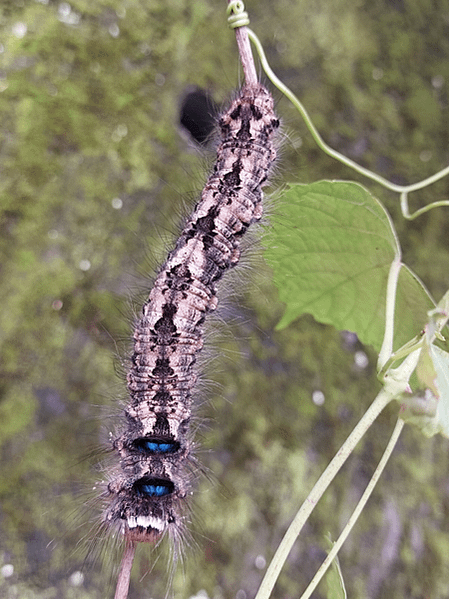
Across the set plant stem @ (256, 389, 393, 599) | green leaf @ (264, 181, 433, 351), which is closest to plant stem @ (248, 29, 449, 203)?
green leaf @ (264, 181, 433, 351)

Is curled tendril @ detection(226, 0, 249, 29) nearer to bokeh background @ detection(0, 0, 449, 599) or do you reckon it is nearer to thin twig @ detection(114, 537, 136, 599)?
bokeh background @ detection(0, 0, 449, 599)

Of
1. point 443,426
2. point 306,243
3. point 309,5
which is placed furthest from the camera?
point 309,5

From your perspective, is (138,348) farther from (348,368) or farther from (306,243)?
(348,368)

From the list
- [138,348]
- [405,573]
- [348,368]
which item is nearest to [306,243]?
[138,348]

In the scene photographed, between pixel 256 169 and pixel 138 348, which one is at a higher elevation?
pixel 256 169

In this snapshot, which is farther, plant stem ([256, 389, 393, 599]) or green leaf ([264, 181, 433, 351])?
green leaf ([264, 181, 433, 351])

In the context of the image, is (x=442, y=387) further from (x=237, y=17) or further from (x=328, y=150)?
(x=237, y=17)

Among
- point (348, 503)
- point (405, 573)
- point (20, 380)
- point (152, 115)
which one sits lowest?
point (405, 573)

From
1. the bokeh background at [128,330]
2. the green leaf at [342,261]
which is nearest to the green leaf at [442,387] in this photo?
the green leaf at [342,261]
